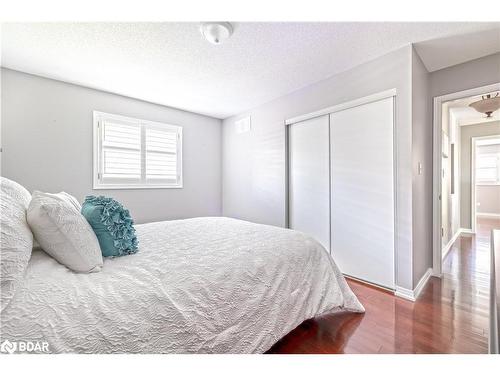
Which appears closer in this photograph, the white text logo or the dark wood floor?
the white text logo

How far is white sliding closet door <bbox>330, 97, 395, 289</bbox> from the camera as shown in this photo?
2.25 meters

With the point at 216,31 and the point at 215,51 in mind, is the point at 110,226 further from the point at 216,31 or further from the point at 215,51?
the point at 215,51

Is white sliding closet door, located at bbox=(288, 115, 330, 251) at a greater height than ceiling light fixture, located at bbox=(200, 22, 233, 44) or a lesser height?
lesser

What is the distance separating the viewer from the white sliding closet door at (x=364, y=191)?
88.4 inches

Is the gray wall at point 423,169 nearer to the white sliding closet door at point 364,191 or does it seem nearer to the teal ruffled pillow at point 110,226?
the white sliding closet door at point 364,191

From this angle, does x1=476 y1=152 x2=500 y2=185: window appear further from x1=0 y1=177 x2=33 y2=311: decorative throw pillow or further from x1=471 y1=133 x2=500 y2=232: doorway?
x1=0 y1=177 x2=33 y2=311: decorative throw pillow

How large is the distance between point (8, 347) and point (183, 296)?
537 mm

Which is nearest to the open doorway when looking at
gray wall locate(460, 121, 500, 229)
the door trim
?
gray wall locate(460, 121, 500, 229)

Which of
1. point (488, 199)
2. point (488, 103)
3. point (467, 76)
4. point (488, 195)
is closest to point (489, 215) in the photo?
point (488, 199)

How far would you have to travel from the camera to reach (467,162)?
16.3 feet

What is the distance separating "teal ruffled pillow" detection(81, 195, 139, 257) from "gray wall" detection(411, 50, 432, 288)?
2447 mm


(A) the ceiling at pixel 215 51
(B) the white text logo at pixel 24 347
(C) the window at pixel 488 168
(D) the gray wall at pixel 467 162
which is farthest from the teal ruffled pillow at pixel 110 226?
(C) the window at pixel 488 168
